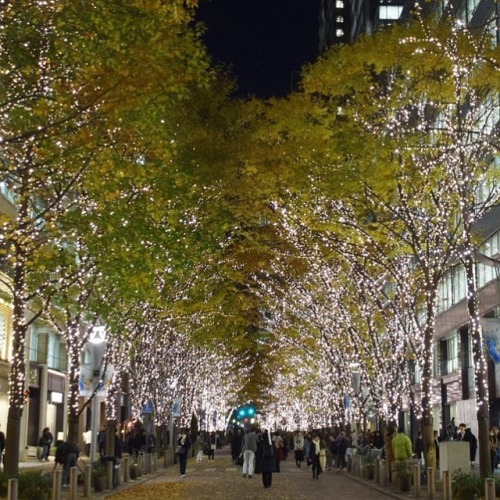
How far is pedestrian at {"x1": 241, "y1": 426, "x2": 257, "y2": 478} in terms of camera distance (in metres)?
29.6

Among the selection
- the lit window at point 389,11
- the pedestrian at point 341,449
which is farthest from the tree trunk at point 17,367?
the lit window at point 389,11

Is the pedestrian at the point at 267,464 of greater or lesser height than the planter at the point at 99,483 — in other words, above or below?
above

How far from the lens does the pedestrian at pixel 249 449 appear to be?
29641mm

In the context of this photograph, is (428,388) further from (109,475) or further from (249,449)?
(109,475)

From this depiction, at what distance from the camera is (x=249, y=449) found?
30.1 m

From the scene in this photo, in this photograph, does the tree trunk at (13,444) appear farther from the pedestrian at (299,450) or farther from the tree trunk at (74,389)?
the pedestrian at (299,450)

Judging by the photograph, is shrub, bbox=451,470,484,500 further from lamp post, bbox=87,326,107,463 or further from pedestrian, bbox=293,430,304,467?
pedestrian, bbox=293,430,304,467

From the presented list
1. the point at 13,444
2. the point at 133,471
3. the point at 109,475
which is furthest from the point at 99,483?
the point at 133,471

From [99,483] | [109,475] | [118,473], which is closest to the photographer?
[99,483]

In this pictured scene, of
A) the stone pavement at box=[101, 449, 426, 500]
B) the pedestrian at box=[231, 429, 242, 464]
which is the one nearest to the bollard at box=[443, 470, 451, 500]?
the stone pavement at box=[101, 449, 426, 500]

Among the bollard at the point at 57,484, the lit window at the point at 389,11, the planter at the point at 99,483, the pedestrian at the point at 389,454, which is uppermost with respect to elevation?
the lit window at the point at 389,11

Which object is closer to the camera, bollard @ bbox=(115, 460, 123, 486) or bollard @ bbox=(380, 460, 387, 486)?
bollard @ bbox=(115, 460, 123, 486)

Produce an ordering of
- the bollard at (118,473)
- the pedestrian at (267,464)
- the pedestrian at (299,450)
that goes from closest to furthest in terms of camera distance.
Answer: the bollard at (118,473), the pedestrian at (267,464), the pedestrian at (299,450)

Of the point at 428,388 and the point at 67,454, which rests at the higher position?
the point at 428,388
